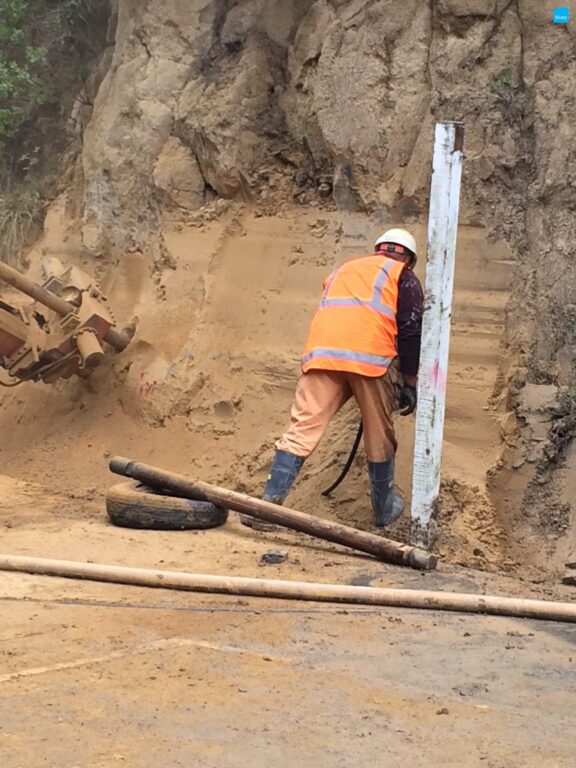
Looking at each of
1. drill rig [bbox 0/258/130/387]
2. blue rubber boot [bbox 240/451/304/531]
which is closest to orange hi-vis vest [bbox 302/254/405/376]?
blue rubber boot [bbox 240/451/304/531]

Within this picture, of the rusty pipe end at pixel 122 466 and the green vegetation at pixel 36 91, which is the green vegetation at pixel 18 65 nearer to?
the green vegetation at pixel 36 91


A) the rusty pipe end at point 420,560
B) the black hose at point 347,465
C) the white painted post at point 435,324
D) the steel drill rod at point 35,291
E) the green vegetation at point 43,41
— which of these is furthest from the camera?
the green vegetation at point 43,41

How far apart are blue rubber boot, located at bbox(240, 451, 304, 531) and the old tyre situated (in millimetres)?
265

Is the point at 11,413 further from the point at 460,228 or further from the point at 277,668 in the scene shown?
the point at 277,668

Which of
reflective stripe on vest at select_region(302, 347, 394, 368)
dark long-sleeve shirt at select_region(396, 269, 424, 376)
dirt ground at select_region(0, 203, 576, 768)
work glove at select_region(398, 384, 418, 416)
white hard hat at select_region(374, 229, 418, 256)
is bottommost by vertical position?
dirt ground at select_region(0, 203, 576, 768)

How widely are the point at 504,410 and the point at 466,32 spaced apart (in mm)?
2659

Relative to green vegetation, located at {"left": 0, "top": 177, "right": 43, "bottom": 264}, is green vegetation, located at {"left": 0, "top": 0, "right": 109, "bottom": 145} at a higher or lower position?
higher

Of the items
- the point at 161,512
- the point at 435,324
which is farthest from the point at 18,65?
the point at 435,324

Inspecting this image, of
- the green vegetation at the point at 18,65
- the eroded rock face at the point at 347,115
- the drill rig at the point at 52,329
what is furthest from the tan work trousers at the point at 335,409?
the green vegetation at the point at 18,65

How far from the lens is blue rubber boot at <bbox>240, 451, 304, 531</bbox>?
632cm

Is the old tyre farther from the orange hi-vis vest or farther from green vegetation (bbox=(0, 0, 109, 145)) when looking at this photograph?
green vegetation (bbox=(0, 0, 109, 145))

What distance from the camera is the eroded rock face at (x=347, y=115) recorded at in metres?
7.25

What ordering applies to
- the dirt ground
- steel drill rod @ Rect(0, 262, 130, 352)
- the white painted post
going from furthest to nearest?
steel drill rod @ Rect(0, 262, 130, 352) → the white painted post → the dirt ground

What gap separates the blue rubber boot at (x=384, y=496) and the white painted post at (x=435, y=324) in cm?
36
